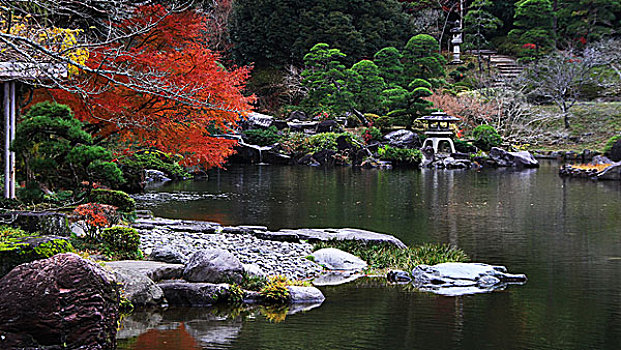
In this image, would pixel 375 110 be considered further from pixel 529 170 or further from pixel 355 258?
pixel 355 258

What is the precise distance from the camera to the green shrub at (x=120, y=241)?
871 cm

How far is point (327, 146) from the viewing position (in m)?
28.6

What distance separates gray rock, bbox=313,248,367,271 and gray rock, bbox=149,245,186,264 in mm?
1886

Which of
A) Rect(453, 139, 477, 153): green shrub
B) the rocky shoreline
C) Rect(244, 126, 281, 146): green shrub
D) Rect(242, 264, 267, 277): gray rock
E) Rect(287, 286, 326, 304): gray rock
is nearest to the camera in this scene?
Rect(287, 286, 326, 304): gray rock

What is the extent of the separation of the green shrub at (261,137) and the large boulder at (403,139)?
4.85 meters

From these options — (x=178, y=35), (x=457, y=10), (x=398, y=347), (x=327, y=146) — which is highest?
(x=457, y=10)

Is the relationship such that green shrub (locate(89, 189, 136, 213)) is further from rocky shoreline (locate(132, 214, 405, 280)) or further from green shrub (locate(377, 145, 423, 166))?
green shrub (locate(377, 145, 423, 166))

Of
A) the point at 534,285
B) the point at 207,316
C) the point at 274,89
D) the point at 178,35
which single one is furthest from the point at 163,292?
the point at 274,89

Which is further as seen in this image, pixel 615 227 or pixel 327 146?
pixel 327 146

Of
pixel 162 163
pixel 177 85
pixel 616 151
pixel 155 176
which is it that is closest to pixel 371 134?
pixel 616 151

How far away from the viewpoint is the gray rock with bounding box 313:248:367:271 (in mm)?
9261

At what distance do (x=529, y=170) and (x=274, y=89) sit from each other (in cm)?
1565

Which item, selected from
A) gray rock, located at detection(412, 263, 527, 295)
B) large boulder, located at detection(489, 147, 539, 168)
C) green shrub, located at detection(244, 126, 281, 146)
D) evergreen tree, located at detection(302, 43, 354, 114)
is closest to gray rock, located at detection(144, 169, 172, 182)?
green shrub, located at detection(244, 126, 281, 146)

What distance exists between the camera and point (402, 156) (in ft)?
90.0
